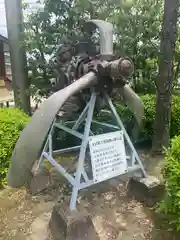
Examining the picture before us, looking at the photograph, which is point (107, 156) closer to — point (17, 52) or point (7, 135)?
point (7, 135)

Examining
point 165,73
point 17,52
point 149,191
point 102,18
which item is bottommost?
point 149,191

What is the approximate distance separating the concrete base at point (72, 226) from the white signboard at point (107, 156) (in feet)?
1.27

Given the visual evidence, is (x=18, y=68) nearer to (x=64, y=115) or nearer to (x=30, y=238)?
(x=64, y=115)

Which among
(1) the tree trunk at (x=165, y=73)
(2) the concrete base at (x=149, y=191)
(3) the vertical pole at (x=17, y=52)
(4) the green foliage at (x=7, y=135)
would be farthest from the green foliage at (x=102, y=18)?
(2) the concrete base at (x=149, y=191)

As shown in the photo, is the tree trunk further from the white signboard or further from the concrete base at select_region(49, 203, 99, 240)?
the concrete base at select_region(49, 203, 99, 240)

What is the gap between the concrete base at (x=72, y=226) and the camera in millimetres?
2260

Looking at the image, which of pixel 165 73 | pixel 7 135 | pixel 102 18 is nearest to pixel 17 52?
pixel 102 18

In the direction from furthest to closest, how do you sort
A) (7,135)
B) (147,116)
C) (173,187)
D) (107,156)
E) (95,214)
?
(147,116) < (7,135) < (95,214) < (107,156) < (173,187)

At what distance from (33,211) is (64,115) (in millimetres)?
1134

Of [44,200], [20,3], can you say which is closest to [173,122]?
[44,200]

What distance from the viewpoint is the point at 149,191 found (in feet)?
9.34

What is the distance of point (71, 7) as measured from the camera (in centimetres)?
466

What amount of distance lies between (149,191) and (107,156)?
2.17ft

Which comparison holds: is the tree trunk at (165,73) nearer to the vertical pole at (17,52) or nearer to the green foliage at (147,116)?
the green foliage at (147,116)
